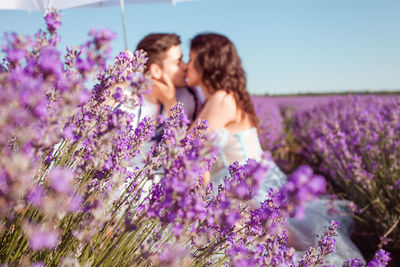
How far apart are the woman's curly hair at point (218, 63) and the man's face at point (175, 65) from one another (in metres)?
0.29

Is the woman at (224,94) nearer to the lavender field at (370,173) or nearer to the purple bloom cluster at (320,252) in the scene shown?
the lavender field at (370,173)

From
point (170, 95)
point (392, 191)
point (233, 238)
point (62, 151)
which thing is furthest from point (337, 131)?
point (62, 151)

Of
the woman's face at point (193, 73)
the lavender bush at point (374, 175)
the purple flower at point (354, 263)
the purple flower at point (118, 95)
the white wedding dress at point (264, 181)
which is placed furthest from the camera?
the woman's face at point (193, 73)

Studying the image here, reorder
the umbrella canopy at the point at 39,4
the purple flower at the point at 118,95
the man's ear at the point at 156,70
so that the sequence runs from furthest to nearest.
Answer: the man's ear at the point at 156,70 < the umbrella canopy at the point at 39,4 < the purple flower at the point at 118,95

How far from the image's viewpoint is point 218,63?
11.3 ft

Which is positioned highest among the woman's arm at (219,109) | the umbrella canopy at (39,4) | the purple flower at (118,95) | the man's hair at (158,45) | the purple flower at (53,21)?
the umbrella canopy at (39,4)

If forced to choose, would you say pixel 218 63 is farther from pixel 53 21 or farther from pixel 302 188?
pixel 302 188

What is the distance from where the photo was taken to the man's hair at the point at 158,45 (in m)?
3.67

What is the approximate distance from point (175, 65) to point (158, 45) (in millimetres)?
300

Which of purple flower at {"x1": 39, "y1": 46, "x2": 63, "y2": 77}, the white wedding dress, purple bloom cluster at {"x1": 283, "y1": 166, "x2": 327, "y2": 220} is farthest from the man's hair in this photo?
purple bloom cluster at {"x1": 283, "y1": 166, "x2": 327, "y2": 220}

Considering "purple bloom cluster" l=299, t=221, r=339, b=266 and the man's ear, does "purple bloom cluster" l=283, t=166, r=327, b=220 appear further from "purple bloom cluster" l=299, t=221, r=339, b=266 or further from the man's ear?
the man's ear

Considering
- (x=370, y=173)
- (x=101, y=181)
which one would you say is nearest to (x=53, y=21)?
(x=101, y=181)

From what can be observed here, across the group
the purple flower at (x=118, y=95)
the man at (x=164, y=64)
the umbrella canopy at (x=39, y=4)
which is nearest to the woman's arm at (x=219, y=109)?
the man at (x=164, y=64)

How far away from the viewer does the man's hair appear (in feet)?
12.0
